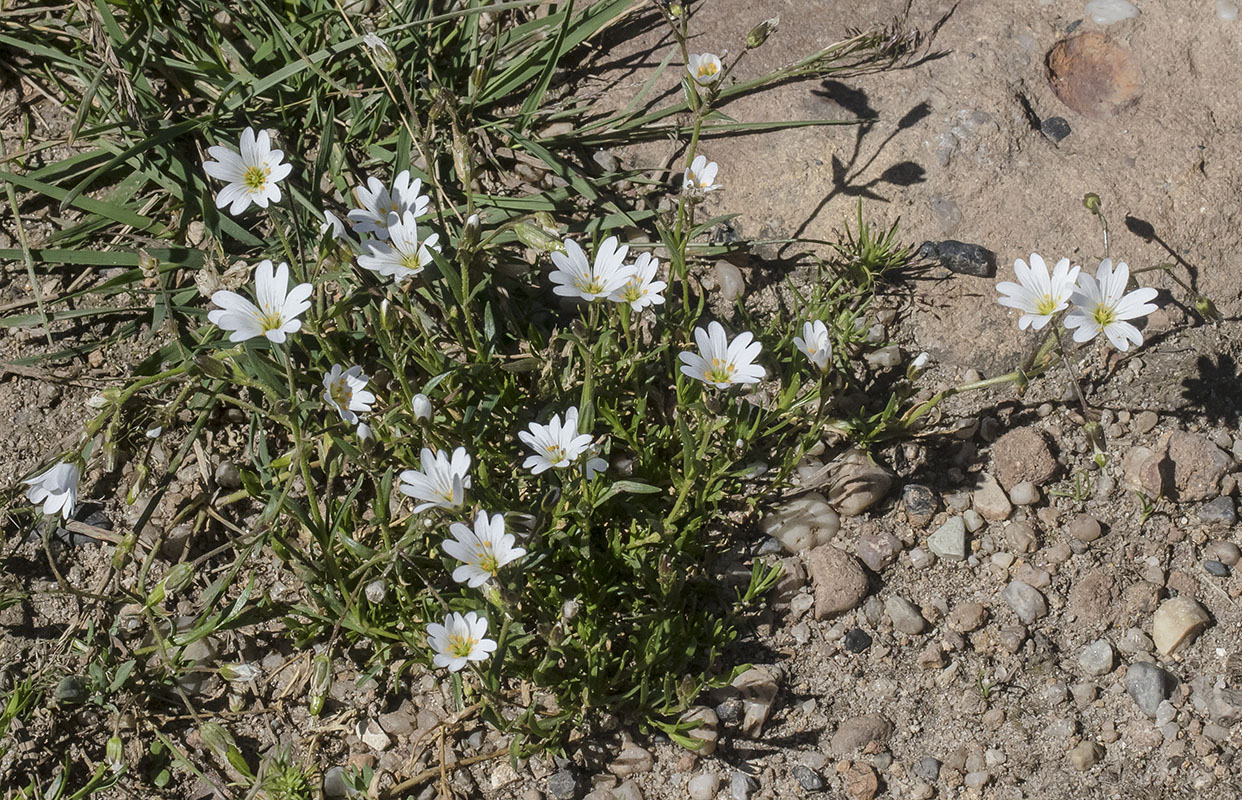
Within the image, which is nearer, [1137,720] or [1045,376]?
[1137,720]

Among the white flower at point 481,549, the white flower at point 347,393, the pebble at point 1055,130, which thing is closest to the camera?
the white flower at point 481,549

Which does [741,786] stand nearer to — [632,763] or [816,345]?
[632,763]

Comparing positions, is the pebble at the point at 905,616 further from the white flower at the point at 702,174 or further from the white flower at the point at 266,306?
the white flower at the point at 266,306

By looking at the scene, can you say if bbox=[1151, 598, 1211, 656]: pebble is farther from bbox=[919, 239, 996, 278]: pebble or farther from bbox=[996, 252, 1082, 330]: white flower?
bbox=[919, 239, 996, 278]: pebble

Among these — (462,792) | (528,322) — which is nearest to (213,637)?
(462,792)

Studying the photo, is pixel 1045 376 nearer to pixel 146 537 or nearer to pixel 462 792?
pixel 462 792

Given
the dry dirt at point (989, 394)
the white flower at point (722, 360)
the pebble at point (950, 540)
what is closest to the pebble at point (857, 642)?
the dry dirt at point (989, 394)

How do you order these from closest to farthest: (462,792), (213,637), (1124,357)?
(462,792)
(213,637)
(1124,357)
